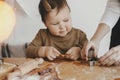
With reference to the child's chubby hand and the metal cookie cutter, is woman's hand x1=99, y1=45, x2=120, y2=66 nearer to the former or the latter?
the metal cookie cutter

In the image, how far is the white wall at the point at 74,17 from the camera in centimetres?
122

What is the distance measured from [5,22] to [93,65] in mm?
514

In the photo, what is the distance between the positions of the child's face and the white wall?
41 millimetres

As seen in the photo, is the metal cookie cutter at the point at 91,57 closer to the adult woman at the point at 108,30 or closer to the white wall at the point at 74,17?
the adult woman at the point at 108,30

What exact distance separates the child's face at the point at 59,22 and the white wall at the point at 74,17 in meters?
0.04

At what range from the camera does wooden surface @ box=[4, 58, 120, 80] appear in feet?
2.89

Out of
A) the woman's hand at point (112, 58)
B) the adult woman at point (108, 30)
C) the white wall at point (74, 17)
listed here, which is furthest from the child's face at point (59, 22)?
the woman's hand at point (112, 58)

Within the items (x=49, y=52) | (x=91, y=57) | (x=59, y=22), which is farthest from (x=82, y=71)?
(x=59, y=22)

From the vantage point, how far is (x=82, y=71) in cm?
94

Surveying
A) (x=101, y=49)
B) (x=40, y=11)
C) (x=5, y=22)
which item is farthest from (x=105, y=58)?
(x=5, y=22)

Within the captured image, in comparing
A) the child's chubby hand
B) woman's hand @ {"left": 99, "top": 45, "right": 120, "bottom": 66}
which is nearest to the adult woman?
woman's hand @ {"left": 99, "top": 45, "right": 120, "bottom": 66}

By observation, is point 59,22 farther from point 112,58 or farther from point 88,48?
point 112,58

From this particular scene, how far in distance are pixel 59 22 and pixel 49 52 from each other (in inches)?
6.5

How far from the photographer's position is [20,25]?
4.20 feet
